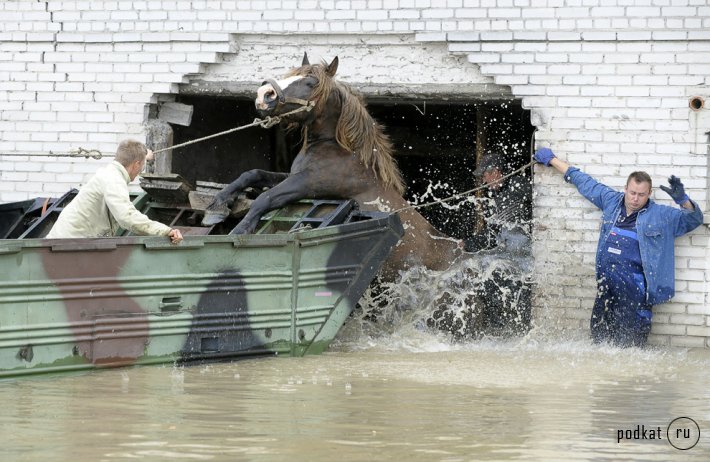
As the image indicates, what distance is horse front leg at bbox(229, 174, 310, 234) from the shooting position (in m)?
8.82

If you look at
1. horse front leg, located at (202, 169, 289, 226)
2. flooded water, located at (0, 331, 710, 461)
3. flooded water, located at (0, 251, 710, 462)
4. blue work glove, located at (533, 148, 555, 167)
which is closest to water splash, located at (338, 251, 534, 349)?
flooded water, located at (0, 251, 710, 462)

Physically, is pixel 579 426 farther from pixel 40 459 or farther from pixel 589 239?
pixel 589 239

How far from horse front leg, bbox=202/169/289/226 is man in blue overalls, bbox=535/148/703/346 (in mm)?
2452

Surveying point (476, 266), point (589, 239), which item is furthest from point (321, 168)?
point (589, 239)

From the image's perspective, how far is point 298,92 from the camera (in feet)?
29.7

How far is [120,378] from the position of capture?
24.5ft

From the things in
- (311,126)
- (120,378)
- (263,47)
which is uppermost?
(263,47)

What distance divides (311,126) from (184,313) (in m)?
2.03

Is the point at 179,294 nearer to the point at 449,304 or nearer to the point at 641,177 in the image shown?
the point at 449,304

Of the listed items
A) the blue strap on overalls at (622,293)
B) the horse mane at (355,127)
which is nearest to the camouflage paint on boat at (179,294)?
the horse mane at (355,127)

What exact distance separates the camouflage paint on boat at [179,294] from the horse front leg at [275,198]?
22.6 inches
